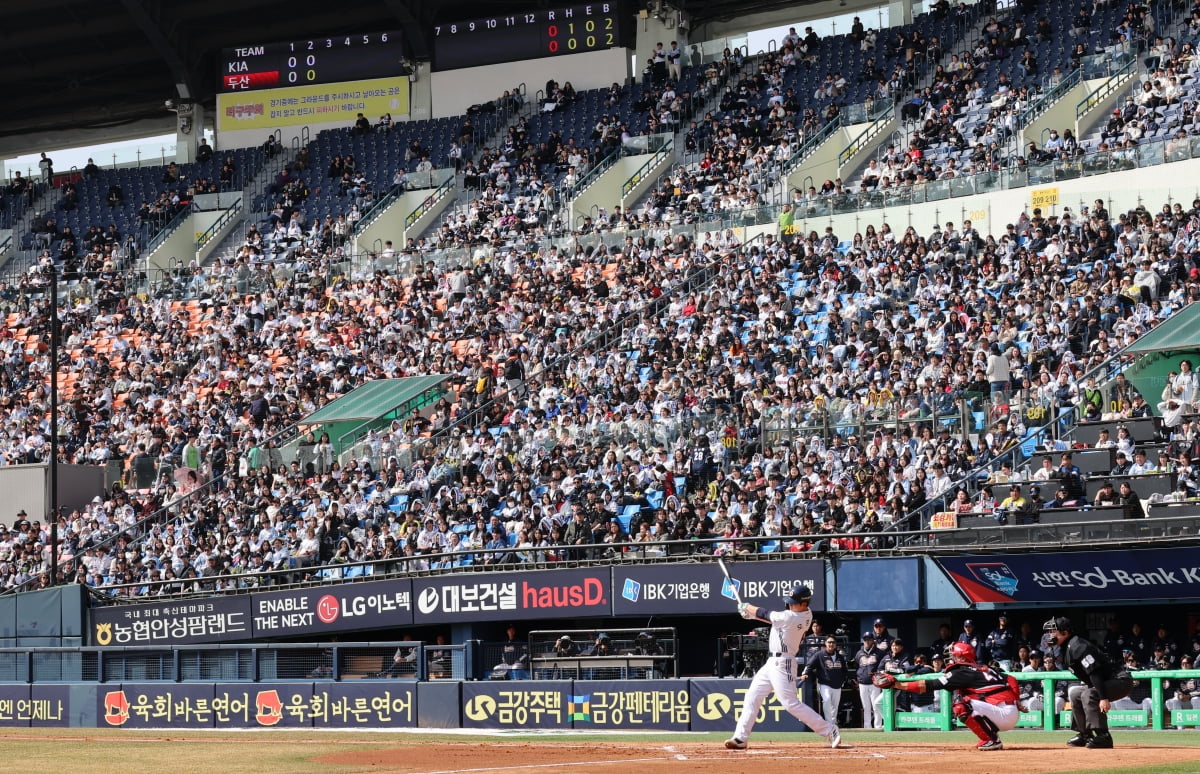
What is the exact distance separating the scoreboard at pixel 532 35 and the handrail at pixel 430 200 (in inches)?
213

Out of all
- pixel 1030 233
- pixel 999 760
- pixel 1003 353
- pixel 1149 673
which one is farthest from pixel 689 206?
pixel 999 760

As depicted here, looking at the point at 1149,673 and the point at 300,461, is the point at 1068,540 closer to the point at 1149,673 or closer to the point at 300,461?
the point at 1149,673

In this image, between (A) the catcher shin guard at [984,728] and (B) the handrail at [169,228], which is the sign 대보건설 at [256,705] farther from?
(B) the handrail at [169,228]

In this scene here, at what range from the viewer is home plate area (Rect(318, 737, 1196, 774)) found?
14.1 metres

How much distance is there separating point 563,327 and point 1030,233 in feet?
32.0

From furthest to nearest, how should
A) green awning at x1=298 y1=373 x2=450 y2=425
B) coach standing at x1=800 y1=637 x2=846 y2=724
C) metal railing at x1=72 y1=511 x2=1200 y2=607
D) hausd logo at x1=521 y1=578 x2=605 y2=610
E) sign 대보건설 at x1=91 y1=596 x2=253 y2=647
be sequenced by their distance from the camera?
green awning at x1=298 y1=373 x2=450 y2=425 → sign 대보건설 at x1=91 y1=596 x2=253 y2=647 → hausd logo at x1=521 y1=578 x2=605 y2=610 → metal railing at x1=72 y1=511 x2=1200 y2=607 → coach standing at x1=800 y1=637 x2=846 y2=724

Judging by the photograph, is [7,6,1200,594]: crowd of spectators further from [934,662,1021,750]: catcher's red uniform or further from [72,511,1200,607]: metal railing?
[934,662,1021,750]: catcher's red uniform

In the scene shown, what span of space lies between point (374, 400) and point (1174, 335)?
16758 mm

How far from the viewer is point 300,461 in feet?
112

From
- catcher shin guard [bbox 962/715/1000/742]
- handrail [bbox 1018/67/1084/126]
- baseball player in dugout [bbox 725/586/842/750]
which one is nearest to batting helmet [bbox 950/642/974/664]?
catcher shin guard [bbox 962/715/1000/742]

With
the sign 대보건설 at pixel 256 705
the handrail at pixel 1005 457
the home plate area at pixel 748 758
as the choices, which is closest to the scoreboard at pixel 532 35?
the handrail at pixel 1005 457

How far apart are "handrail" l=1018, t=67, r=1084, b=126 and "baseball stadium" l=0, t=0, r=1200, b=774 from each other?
0.39ft

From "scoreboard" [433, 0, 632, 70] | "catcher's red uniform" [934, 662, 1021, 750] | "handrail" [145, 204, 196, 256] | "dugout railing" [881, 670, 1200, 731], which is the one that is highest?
"scoreboard" [433, 0, 632, 70]

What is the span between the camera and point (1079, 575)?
73.4 feet
